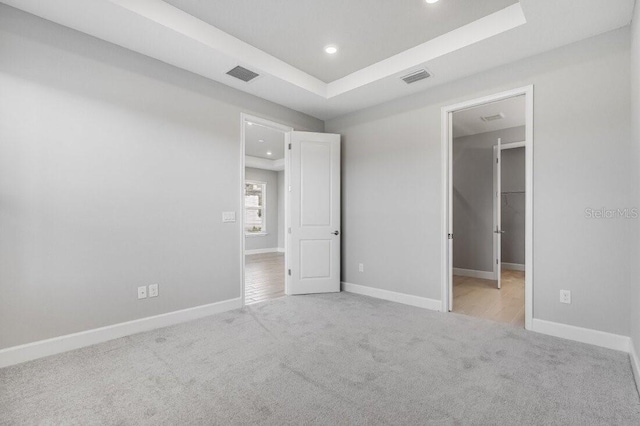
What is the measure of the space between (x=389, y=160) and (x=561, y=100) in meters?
1.91

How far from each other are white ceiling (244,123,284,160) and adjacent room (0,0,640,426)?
2.09 meters

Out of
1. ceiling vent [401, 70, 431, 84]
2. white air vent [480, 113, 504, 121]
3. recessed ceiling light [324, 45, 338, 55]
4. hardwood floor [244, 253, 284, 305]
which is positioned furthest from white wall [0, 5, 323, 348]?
white air vent [480, 113, 504, 121]

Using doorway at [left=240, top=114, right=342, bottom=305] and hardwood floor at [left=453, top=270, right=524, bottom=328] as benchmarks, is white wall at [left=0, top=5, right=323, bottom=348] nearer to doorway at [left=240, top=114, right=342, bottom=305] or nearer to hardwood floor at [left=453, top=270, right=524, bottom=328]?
doorway at [left=240, top=114, right=342, bottom=305]

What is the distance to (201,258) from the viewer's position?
3.52 metres

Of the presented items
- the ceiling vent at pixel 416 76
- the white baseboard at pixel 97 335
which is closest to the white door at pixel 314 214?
the white baseboard at pixel 97 335

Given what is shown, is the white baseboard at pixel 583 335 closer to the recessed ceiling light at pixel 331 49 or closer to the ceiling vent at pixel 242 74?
the recessed ceiling light at pixel 331 49

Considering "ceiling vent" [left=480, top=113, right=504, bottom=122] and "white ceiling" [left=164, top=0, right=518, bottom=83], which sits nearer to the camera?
"white ceiling" [left=164, top=0, right=518, bottom=83]

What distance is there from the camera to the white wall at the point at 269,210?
9.65 meters

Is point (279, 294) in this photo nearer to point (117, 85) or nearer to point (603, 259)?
point (117, 85)

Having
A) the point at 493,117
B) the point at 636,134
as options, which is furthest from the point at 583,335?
the point at 493,117

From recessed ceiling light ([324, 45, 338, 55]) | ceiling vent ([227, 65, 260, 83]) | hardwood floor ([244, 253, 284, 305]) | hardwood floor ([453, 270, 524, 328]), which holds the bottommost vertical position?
hardwood floor ([244, 253, 284, 305])

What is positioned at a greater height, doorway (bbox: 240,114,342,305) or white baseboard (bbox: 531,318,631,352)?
doorway (bbox: 240,114,342,305)

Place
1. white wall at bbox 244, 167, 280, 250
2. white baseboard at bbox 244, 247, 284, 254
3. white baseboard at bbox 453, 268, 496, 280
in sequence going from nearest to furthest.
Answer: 1. white baseboard at bbox 453, 268, 496, 280
2. white baseboard at bbox 244, 247, 284, 254
3. white wall at bbox 244, 167, 280, 250

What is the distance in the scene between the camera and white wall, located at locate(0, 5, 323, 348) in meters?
2.41
